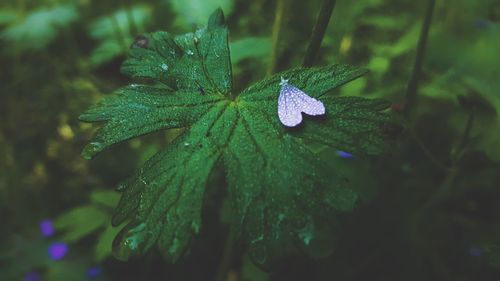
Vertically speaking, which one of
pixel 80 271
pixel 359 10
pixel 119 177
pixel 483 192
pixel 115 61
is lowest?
pixel 80 271

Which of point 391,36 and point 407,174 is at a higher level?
point 391,36

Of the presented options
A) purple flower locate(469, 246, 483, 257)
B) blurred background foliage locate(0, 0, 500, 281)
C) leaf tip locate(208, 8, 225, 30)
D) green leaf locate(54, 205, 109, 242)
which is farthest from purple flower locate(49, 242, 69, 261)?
purple flower locate(469, 246, 483, 257)

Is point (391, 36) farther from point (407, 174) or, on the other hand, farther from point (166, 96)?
point (166, 96)

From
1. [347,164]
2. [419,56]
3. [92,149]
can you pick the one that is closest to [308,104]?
[92,149]

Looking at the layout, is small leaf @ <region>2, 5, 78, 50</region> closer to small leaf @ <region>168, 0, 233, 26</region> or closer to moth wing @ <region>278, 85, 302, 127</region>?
small leaf @ <region>168, 0, 233, 26</region>

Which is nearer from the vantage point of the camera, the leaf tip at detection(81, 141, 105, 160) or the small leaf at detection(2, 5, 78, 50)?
the leaf tip at detection(81, 141, 105, 160)

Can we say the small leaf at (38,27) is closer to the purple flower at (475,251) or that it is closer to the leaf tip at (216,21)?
the leaf tip at (216,21)

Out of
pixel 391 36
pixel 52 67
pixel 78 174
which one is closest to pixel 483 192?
pixel 391 36
